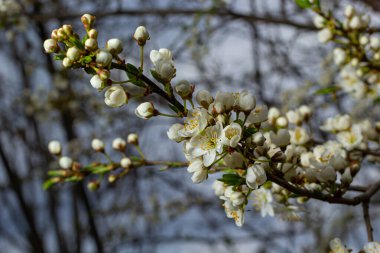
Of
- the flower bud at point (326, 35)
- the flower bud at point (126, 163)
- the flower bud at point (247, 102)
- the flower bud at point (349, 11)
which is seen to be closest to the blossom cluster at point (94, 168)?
the flower bud at point (126, 163)

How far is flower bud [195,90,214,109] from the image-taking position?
4.15ft

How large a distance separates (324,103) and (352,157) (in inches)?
102

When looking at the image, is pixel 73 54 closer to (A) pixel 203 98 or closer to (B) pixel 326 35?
(A) pixel 203 98

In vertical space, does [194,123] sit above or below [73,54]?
below

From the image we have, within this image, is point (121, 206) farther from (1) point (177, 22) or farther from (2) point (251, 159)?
(2) point (251, 159)

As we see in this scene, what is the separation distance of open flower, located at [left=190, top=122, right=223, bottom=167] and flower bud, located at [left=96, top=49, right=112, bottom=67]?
30cm

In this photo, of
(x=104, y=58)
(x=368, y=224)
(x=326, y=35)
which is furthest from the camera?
(x=326, y=35)

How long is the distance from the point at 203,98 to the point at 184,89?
0.20 ft

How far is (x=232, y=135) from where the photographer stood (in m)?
1.20

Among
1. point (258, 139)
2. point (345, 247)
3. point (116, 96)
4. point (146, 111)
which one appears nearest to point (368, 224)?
point (345, 247)

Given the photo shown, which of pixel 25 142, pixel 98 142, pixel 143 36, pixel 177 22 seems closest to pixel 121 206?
pixel 25 142

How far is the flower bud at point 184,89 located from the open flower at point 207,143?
0.12 m

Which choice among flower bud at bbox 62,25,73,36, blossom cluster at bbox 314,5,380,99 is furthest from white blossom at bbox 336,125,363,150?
flower bud at bbox 62,25,73,36

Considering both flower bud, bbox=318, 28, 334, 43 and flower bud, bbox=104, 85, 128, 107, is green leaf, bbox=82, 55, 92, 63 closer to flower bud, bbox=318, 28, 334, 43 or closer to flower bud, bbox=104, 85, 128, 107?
flower bud, bbox=104, 85, 128, 107
